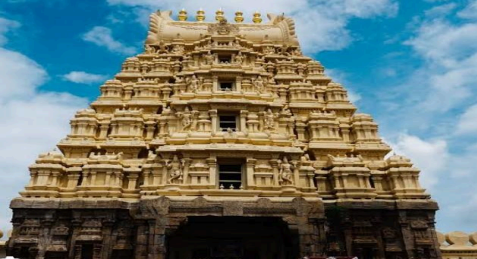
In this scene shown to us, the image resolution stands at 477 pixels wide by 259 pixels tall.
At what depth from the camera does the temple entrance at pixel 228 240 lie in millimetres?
19500

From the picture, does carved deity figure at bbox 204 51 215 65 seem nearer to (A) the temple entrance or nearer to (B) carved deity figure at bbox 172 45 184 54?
(B) carved deity figure at bbox 172 45 184 54

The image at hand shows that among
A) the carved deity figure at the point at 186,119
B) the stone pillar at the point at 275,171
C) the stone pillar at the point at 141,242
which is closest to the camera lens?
the stone pillar at the point at 141,242

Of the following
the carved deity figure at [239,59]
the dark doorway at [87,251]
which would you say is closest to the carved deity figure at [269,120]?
the carved deity figure at [239,59]

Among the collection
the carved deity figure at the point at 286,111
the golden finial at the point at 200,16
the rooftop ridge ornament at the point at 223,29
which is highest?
the golden finial at the point at 200,16

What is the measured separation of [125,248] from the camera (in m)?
18.4

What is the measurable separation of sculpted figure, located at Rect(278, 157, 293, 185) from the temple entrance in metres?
2.35

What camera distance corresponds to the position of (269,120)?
21.7 metres

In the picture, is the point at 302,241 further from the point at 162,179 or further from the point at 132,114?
the point at 132,114

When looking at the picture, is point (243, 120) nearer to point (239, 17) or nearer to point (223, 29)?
point (223, 29)

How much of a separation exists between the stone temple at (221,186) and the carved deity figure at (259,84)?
0.15 metres

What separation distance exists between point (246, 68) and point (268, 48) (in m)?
7.36

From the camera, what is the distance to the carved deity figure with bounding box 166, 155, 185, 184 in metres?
18.5

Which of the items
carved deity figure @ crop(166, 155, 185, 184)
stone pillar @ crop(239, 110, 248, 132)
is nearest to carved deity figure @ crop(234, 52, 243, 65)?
stone pillar @ crop(239, 110, 248, 132)

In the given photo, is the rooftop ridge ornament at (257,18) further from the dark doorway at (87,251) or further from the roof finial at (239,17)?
the dark doorway at (87,251)
